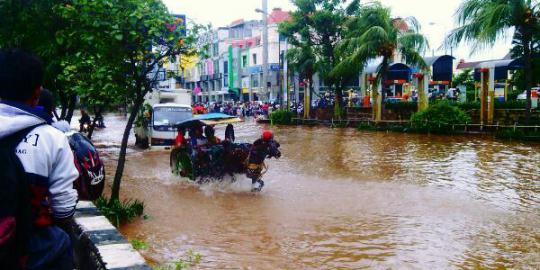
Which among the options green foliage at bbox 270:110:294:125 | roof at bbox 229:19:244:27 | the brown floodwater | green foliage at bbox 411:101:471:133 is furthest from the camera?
roof at bbox 229:19:244:27

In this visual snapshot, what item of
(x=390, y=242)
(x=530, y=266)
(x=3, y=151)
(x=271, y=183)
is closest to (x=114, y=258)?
(x=3, y=151)

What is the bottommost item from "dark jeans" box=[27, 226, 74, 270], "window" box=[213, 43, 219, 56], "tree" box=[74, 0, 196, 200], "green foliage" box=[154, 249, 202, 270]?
"green foliage" box=[154, 249, 202, 270]

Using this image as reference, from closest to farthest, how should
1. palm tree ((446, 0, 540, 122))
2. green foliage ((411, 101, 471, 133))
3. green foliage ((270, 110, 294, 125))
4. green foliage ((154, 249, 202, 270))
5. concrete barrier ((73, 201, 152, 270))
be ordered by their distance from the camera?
concrete barrier ((73, 201, 152, 270)), green foliage ((154, 249, 202, 270)), palm tree ((446, 0, 540, 122)), green foliage ((411, 101, 471, 133)), green foliage ((270, 110, 294, 125))

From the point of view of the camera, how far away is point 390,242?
677 centimetres

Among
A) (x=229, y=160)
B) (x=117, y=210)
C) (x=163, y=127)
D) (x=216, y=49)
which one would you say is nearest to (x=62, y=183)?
(x=117, y=210)

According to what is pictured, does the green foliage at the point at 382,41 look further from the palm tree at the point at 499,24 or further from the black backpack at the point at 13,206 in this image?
the black backpack at the point at 13,206

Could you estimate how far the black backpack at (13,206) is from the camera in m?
2.08

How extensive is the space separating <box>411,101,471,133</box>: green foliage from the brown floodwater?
5.05 metres

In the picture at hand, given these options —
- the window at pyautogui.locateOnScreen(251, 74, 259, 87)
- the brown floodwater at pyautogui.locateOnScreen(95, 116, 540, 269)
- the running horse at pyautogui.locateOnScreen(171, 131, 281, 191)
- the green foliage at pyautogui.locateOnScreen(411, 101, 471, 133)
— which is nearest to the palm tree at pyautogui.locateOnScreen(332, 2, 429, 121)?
the green foliage at pyautogui.locateOnScreen(411, 101, 471, 133)

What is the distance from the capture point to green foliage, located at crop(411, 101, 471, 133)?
20703 millimetres

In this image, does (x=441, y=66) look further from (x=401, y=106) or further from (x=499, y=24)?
(x=499, y=24)

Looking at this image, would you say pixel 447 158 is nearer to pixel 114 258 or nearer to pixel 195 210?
pixel 195 210

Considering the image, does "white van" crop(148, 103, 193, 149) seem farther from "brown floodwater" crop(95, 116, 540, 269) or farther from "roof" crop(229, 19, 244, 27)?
"roof" crop(229, 19, 244, 27)

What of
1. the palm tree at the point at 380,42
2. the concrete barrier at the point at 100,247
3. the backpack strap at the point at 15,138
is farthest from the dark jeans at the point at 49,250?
the palm tree at the point at 380,42
